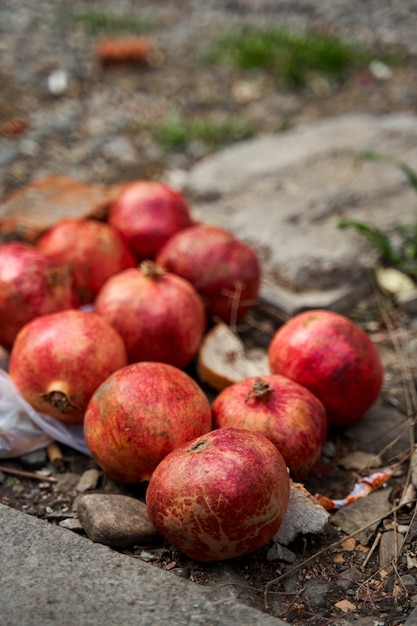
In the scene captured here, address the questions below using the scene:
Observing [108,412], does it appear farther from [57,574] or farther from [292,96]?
[292,96]

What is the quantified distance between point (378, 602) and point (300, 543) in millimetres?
315

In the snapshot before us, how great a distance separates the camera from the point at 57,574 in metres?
1.99

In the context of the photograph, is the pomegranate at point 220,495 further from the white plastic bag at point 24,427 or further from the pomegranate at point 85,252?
the pomegranate at point 85,252

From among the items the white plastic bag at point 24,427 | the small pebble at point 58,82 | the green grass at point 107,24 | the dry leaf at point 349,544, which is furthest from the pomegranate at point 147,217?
the green grass at point 107,24

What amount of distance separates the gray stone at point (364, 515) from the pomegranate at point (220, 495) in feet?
1.27

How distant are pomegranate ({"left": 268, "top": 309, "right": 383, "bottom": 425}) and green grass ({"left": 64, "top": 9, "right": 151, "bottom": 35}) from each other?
4.79 metres

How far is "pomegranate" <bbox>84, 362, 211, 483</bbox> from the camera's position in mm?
2361

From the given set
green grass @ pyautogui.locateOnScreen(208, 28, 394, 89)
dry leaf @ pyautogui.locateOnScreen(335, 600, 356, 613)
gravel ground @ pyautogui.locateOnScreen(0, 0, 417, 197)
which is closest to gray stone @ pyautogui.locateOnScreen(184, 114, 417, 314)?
gravel ground @ pyautogui.locateOnScreen(0, 0, 417, 197)

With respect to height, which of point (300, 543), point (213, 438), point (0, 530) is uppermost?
point (213, 438)

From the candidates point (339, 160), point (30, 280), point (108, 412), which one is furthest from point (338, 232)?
point (108, 412)

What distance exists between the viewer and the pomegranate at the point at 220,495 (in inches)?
81.4

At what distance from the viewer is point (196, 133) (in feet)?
18.0

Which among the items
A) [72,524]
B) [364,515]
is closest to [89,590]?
[72,524]

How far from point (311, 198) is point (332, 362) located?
1.81 m
